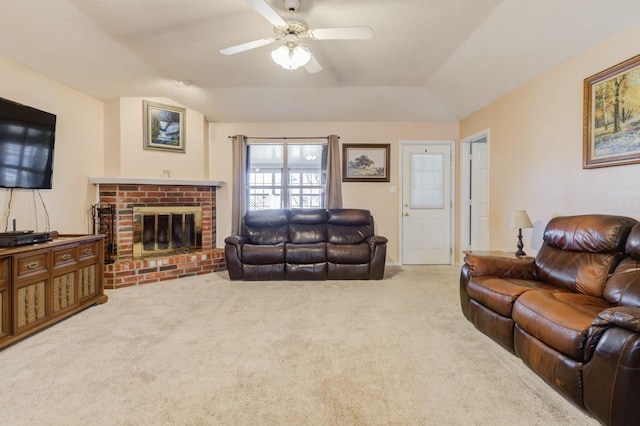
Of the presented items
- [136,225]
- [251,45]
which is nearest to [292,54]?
[251,45]

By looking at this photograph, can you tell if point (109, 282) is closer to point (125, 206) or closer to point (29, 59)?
point (125, 206)

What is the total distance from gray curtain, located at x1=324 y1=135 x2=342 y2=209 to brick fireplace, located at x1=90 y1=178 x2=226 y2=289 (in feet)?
6.08

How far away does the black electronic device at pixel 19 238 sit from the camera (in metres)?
2.35

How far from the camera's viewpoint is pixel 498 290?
86.0 inches

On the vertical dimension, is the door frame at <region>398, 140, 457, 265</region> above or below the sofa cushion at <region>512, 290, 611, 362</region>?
above

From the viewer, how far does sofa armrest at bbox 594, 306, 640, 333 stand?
1297mm

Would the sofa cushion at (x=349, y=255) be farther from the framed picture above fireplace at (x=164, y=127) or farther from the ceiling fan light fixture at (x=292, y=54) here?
the framed picture above fireplace at (x=164, y=127)

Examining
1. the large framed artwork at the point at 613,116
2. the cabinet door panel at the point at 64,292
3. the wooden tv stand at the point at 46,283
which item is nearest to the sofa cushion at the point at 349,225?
the large framed artwork at the point at 613,116

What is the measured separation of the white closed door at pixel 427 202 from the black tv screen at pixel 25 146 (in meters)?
4.69

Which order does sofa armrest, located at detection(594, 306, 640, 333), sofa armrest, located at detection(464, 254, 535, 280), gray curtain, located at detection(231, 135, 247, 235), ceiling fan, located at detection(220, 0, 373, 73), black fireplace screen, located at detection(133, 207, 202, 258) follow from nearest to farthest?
sofa armrest, located at detection(594, 306, 640, 333)
ceiling fan, located at detection(220, 0, 373, 73)
sofa armrest, located at detection(464, 254, 535, 280)
black fireplace screen, located at detection(133, 207, 202, 258)
gray curtain, located at detection(231, 135, 247, 235)

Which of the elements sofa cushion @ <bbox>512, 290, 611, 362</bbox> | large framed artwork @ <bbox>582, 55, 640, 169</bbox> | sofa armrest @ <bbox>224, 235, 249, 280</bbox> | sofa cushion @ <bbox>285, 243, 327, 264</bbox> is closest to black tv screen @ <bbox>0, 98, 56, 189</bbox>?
sofa armrest @ <bbox>224, 235, 249, 280</bbox>

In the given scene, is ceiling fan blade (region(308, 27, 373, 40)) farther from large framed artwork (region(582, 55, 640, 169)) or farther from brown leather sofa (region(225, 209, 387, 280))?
brown leather sofa (region(225, 209, 387, 280))

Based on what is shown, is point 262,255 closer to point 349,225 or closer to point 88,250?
point 349,225

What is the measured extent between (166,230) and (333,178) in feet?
8.76
